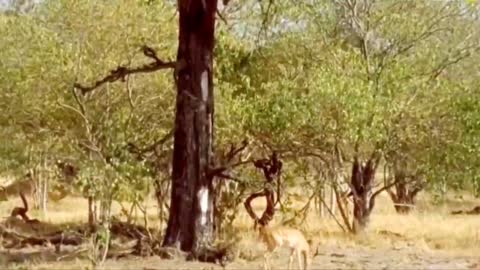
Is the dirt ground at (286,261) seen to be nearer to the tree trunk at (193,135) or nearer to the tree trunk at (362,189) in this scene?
the tree trunk at (193,135)

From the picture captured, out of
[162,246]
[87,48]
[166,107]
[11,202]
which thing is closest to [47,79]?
[87,48]

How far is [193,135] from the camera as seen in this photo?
16.2 metres

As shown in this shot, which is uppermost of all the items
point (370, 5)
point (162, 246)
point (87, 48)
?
point (370, 5)

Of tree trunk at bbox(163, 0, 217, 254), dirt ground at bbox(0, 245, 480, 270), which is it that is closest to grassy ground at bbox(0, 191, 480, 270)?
dirt ground at bbox(0, 245, 480, 270)

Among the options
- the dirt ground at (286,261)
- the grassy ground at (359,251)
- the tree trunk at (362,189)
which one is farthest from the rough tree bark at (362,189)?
the dirt ground at (286,261)

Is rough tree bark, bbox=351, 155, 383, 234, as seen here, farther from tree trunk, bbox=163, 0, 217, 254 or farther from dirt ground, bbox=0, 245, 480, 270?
tree trunk, bbox=163, 0, 217, 254

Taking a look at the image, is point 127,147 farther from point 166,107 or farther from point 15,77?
point 15,77

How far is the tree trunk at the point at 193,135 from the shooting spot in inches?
639

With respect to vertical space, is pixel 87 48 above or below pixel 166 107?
above

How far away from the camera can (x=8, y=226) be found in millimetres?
21469

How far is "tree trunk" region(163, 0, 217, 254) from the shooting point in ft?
53.2

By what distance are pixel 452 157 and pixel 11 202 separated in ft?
74.6

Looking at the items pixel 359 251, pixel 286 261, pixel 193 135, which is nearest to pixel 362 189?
pixel 359 251

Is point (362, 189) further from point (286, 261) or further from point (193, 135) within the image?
point (193, 135)
